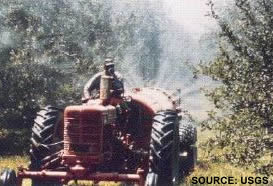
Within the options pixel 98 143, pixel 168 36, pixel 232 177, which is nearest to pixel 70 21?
pixel 232 177

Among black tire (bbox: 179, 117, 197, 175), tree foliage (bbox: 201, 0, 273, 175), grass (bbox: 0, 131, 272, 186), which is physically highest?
tree foliage (bbox: 201, 0, 273, 175)

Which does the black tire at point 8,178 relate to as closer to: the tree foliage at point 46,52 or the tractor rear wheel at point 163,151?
the tractor rear wheel at point 163,151

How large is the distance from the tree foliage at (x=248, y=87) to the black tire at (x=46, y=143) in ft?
10.5

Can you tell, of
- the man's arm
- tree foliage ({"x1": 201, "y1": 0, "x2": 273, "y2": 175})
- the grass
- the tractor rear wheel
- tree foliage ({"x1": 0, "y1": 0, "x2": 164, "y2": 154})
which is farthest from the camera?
tree foliage ({"x1": 0, "y1": 0, "x2": 164, "y2": 154})

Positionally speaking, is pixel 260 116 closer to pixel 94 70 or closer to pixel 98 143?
pixel 98 143

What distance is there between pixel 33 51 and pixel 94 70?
261cm

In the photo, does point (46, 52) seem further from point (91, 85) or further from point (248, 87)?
point (248, 87)

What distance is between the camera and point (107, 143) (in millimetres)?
8234

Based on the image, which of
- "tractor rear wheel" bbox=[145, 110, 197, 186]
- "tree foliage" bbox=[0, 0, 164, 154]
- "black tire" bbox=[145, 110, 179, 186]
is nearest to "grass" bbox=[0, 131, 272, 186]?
"tractor rear wheel" bbox=[145, 110, 197, 186]

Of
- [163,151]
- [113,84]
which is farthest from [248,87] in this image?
[113,84]

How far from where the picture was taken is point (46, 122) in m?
9.05

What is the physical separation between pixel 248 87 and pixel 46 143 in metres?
3.90

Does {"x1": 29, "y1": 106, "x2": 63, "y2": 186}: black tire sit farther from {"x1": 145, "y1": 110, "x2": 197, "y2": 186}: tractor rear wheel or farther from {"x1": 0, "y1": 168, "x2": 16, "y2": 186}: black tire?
{"x1": 145, "y1": 110, "x2": 197, "y2": 186}: tractor rear wheel

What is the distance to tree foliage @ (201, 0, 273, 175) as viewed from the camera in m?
9.31
